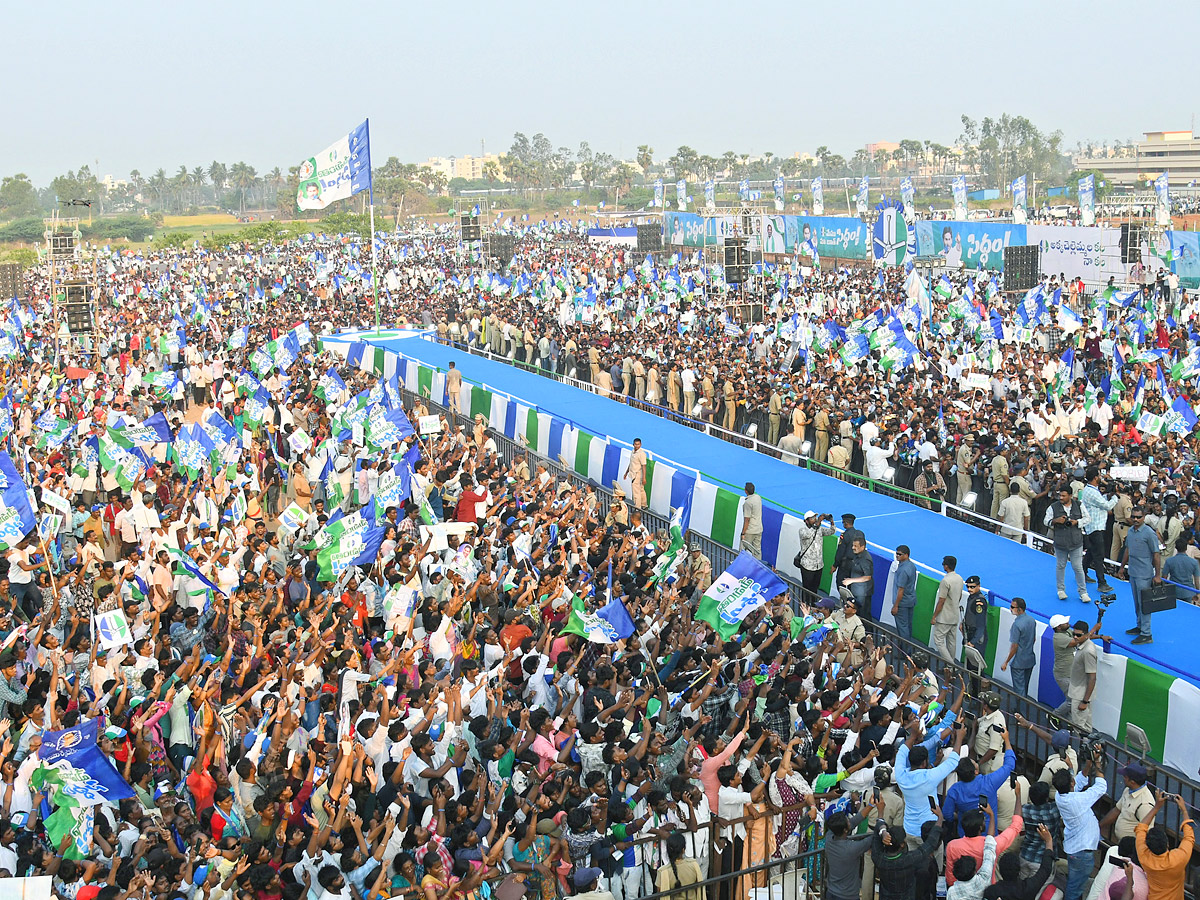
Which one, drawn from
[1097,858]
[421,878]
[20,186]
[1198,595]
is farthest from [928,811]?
[20,186]

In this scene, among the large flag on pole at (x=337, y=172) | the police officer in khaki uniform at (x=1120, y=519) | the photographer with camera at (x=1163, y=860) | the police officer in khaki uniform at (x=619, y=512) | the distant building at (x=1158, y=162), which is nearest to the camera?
the photographer with camera at (x=1163, y=860)

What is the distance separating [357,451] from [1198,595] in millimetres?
11251

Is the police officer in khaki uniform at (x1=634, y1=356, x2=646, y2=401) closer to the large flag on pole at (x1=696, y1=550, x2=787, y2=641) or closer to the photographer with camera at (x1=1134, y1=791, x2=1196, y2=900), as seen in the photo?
the large flag on pole at (x1=696, y1=550, x2=787, y2=641)

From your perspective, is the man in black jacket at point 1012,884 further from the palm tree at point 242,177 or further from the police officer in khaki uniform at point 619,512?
the palm tree at point 242,177

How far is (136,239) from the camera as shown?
117688 mm

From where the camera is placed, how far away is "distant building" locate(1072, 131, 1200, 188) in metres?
130

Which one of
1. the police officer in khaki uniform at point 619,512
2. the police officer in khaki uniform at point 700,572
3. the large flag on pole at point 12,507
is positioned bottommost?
the police officer in khaki uniform at point 700,572

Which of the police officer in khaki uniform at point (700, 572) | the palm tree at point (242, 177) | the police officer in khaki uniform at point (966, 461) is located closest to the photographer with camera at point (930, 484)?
the police officer in khaki uniform at point (966, 461)

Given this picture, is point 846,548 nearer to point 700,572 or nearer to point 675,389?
point 700,572

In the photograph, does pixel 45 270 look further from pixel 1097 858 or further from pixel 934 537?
pixel 1097 858

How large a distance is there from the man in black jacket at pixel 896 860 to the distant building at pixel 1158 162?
427 feet

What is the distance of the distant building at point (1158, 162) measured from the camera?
130 metres

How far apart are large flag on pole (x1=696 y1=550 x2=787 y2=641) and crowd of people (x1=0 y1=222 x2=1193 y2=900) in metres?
0.21

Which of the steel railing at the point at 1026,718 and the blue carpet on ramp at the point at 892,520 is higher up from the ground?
the blue carpet on ramp at the point at 892,520
